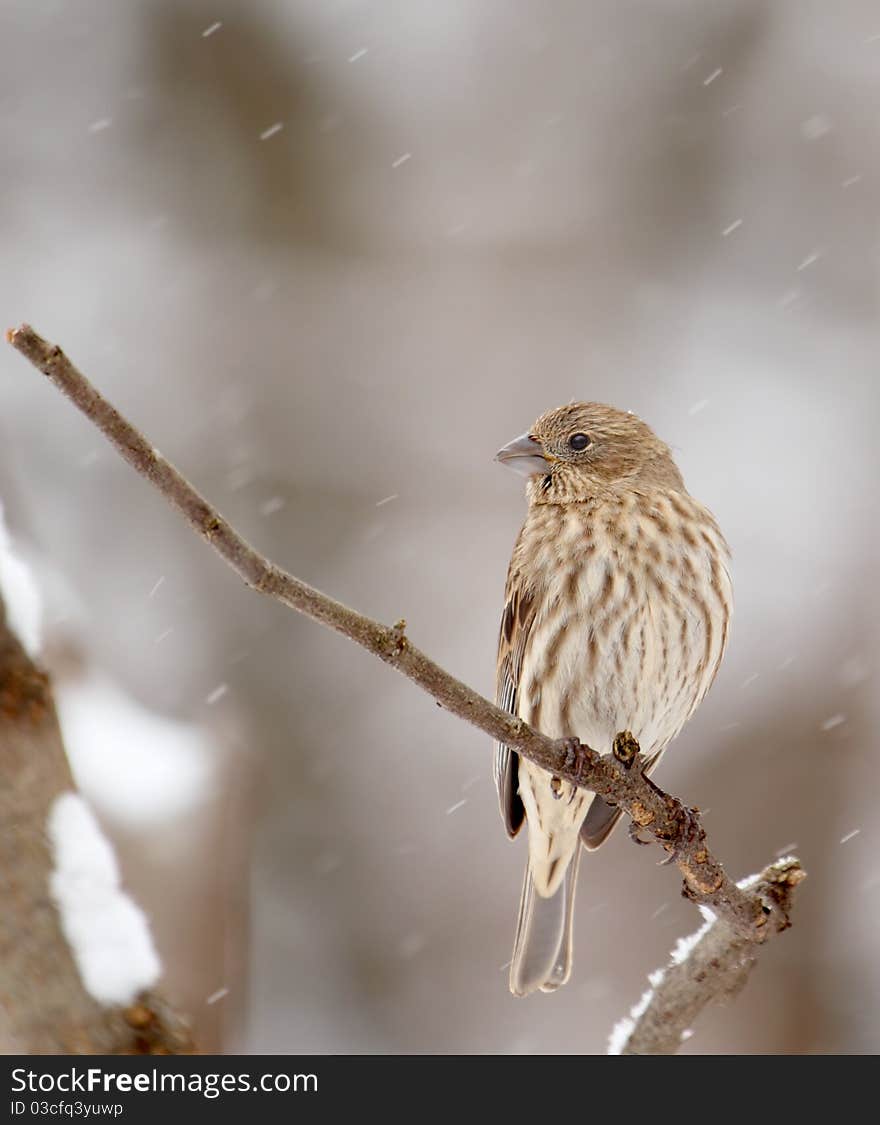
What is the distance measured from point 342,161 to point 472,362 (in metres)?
1.99

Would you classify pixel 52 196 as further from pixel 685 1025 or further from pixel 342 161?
pixel 685 1025

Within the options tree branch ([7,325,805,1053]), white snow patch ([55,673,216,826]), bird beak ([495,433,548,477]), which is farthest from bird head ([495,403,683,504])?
white snow patch ([55,673,216,826])

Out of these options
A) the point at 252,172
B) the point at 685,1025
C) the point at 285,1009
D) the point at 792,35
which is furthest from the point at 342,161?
the point at 685,1025

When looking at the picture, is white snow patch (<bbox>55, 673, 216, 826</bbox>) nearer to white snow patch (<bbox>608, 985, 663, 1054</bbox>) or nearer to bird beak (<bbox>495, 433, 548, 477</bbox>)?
bird beak (<bbox>495, 433, 548, 477</bbox>)

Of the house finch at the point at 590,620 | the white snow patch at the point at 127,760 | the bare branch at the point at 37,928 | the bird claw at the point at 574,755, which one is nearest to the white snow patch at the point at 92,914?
the bare branch at the point at 37,928

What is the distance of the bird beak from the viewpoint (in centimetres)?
452

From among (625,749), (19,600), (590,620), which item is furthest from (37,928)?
(590,620)

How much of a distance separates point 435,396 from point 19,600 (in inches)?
303

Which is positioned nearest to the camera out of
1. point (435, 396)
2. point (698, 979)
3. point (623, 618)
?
point (698, 979)

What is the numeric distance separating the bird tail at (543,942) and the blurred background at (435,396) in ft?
6.24

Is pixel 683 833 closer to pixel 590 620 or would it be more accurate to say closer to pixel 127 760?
pixel 590 620

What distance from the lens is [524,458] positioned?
4.53 m

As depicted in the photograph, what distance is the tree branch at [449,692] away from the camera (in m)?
1.95

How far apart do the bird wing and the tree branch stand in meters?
1.17
